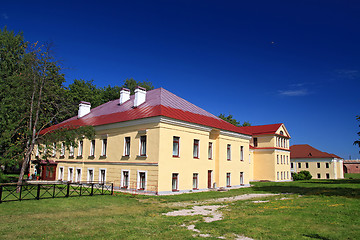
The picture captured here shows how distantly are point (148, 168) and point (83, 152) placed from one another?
1155 cm

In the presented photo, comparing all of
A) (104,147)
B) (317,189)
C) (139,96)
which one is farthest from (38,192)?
(317,189)

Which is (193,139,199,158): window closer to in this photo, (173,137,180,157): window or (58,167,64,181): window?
(173,137,180,157): window

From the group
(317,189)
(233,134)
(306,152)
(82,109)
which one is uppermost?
(82,109)

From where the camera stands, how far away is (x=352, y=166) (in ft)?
316

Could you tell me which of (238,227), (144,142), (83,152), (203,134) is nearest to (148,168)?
(144,142)

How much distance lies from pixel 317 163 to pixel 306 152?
3.63 meters

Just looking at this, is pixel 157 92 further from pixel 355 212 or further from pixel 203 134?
pixel 355 212

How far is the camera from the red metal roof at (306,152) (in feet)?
211

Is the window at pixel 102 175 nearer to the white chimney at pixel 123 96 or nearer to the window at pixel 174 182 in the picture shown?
the window at pixel 174 182

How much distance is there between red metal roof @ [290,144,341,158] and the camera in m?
64.4

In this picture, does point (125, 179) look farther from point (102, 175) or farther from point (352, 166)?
point (352, 166)

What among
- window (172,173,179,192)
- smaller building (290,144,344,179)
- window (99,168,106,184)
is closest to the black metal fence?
window (99,168,106,184)

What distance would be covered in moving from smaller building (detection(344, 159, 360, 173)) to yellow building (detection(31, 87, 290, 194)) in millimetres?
82937

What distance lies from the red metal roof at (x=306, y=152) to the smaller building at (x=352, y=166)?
39719mm
